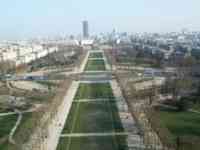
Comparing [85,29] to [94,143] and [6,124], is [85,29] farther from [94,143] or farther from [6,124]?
[94,143]

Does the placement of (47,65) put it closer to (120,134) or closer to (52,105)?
(52,105)

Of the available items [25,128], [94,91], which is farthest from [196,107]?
[25,128]

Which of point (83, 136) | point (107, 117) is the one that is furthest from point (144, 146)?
point (107, 117)

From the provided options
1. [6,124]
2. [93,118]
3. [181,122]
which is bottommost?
[6,124]

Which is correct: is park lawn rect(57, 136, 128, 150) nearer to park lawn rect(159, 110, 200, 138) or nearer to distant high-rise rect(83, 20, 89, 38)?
park lawn rect(159, 110, 200, 138)

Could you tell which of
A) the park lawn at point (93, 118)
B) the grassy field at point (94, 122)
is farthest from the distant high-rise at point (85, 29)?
the park lawn at point (93, 118)

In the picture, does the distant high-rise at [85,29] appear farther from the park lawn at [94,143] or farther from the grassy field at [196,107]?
the park lawn at [94,143]
